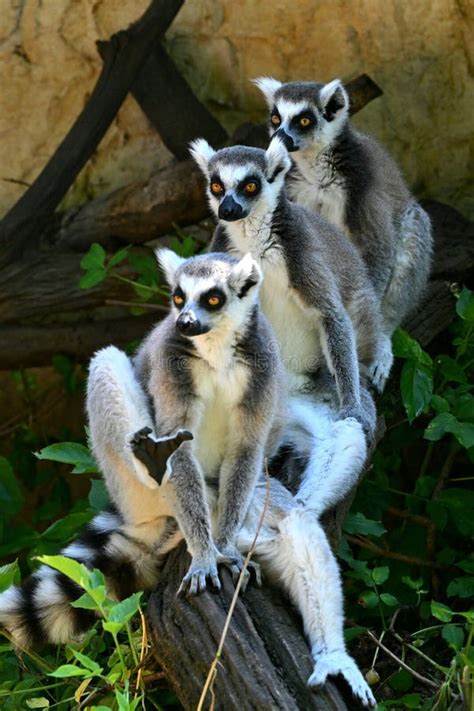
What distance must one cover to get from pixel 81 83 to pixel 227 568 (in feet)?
16.6

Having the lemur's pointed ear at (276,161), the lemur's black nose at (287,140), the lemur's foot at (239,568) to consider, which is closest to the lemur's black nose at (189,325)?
the lemur's foot at (239,568)

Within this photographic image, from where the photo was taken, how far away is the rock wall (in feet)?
26.0

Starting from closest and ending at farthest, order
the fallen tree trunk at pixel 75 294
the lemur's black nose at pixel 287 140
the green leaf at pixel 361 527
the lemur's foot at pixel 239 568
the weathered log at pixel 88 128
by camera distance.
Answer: the lemur's foot at pixel 239 568, the green leaf at pixel 361 527, the lemur's black nose at pixel 287 140, the fallen tree trunk at pixel 75 294, the weathered log at pixel 88 128

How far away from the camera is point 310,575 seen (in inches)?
159

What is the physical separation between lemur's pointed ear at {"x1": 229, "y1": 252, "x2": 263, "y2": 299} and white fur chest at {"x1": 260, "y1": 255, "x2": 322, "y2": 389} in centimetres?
71

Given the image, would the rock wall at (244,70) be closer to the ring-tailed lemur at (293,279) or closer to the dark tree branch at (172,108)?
the dark tree branch at (172,108)

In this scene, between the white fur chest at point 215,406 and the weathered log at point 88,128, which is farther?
the weathered log at point 88,128

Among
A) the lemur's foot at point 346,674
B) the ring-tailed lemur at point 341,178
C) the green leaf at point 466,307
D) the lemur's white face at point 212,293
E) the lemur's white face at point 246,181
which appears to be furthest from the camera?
the ring-tailed lemur at point 341,178

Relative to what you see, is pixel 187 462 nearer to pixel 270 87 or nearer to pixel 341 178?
pixel 341 178

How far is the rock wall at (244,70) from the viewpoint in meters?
7.91

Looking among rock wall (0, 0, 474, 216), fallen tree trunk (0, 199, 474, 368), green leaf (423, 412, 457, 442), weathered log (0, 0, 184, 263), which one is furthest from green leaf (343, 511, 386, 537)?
rock wall (0, 0, 474, 216)

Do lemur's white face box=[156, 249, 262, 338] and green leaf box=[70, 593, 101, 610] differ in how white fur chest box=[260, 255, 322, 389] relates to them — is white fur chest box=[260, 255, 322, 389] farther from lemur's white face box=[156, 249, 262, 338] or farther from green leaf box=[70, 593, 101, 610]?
green leaf box=[70, 593, 101, 610]

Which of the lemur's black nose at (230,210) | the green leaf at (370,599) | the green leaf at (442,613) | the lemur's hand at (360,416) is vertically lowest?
the green leaf at (370,599)

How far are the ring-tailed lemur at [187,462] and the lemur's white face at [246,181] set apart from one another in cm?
67
